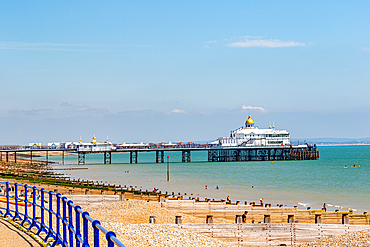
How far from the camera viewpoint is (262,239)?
14977 mm

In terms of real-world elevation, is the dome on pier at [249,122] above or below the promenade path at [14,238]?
above

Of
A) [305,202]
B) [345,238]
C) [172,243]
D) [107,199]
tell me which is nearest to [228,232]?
[172,243]

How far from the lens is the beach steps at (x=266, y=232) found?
14859 millimetres

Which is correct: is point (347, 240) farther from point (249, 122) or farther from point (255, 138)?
point (249, 122)

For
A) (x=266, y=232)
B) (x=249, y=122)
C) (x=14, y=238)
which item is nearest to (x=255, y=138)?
(x=249, y=122)

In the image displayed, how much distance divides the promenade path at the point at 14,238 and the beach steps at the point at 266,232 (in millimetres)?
6017

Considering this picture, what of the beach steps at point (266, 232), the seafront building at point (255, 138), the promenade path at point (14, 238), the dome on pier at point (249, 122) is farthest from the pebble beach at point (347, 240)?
the dome on pier at point (249, 122)

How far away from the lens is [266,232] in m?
15.1

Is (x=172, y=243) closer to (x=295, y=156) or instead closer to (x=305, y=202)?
(x=305, y=202)

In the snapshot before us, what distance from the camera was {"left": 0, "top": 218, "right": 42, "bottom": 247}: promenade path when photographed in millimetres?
8812

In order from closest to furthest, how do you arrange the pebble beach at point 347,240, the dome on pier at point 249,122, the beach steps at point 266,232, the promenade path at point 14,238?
the promenade path at point 14,238 < the pebble beach at point 347,240 < the beach steps at point 266,232 < the dome on pier at point 249,122

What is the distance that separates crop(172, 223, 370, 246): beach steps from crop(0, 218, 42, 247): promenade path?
6017 millimetres

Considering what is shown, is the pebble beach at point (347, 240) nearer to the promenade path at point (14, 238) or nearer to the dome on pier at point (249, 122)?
the promenade path at point (14, 238)

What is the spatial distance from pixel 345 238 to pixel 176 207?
8960mm
